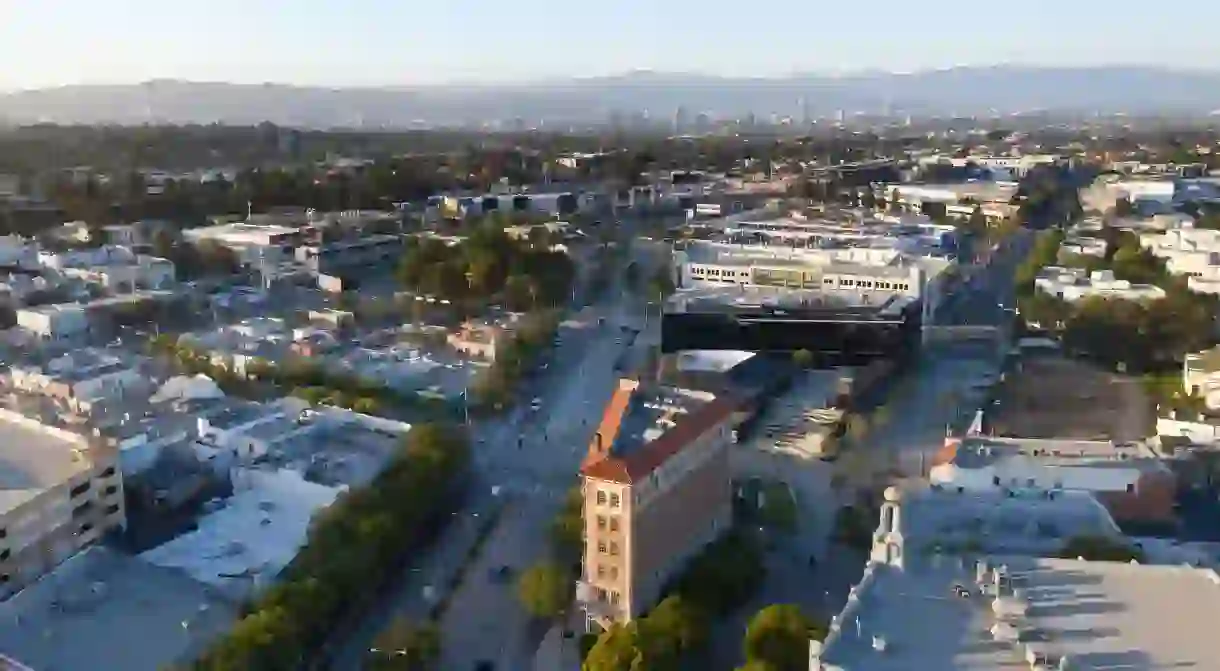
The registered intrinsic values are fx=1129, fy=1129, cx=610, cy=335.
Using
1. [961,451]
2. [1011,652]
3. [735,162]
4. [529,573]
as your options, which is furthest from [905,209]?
[1011,652]

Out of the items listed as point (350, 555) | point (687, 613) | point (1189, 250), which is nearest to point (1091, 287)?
point (1189, 250)

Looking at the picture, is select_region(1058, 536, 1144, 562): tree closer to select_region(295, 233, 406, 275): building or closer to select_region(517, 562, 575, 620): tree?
select_region(517, 562, 575, 620): tree

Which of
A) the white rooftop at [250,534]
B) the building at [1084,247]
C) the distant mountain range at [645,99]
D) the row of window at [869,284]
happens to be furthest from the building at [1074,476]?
the distant mountain range at [645,99]

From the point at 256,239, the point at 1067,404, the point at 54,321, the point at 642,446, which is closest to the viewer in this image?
the point at 642,446

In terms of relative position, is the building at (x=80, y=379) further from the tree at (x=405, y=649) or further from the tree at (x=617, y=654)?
the tree at (x=617, y=654)

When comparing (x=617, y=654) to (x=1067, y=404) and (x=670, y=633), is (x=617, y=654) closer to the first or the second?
(x=670, y=633)

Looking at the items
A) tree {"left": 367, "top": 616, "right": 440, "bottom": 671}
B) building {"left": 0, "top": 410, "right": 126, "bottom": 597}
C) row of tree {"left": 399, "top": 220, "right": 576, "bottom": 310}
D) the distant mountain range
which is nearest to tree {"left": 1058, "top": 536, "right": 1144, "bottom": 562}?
tree {"left": 367, "top": 616, "right": 440, "bottom": 671}
